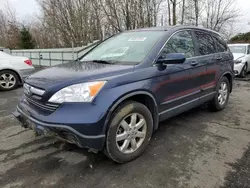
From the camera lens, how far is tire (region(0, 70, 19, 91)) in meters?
6.59

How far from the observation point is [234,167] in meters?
2.48

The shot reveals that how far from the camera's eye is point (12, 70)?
6730 mm

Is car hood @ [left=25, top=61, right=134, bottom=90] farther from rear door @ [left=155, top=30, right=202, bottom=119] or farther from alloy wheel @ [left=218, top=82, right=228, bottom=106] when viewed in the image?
alloy wheel @ [left=218, top=82, right=228, bottom=106]

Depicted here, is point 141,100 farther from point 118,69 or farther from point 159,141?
point 159,141

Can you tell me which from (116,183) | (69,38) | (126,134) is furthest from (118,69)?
(69,38)

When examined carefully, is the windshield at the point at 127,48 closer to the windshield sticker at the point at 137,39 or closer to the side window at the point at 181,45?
the windshield sticker at the point at 137,39

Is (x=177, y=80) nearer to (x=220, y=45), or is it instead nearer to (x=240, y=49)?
(x=220, y=45)

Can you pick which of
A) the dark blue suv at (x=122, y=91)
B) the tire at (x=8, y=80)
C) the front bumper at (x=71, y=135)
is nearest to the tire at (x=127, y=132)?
the dark blue suv at (x=122, y=91)

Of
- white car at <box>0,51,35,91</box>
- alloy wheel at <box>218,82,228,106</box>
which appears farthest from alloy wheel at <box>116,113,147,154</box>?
white car at <box>0,51,35,91</box>

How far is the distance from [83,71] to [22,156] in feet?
4.77

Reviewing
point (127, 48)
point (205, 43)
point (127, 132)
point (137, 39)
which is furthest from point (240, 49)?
point (127, 132)

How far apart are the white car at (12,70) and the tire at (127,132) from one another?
5.38m

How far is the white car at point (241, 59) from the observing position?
8.23 metres

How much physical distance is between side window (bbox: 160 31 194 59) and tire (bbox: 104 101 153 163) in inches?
33.5
